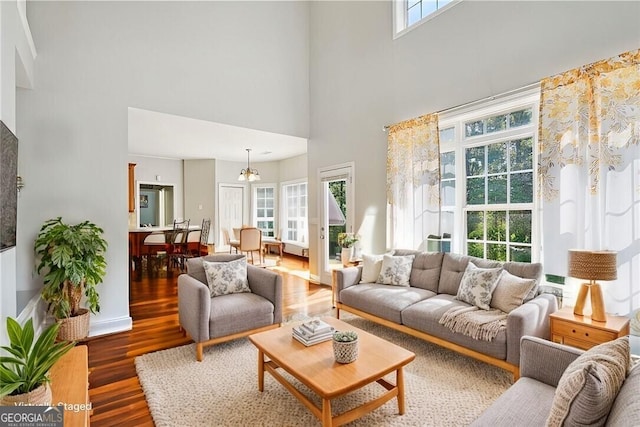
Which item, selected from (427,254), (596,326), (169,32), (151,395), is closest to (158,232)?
(169,32)

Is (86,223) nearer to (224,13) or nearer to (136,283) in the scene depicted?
(136,283)

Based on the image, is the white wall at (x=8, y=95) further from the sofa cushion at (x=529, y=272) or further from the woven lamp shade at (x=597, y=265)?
the woven lamp shade at (x=597, y=265)

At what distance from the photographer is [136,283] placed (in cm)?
537

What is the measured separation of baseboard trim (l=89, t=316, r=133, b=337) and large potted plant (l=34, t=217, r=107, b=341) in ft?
0.57

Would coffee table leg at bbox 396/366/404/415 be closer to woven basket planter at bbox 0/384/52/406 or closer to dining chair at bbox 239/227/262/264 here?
woven basket planter at bbox 0/384/52/406

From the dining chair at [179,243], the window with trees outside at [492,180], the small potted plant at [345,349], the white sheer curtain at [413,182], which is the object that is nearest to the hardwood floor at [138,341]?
the dining chair at [179,243]

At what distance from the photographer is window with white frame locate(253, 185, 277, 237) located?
9102 mm

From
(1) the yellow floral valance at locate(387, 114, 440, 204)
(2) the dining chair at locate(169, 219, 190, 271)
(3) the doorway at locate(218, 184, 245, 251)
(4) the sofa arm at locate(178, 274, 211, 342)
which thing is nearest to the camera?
(4) the sofa arm at locate(178, 274, 211, 342)

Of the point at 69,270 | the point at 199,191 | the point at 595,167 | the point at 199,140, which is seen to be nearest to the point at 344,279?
the point at 595,167

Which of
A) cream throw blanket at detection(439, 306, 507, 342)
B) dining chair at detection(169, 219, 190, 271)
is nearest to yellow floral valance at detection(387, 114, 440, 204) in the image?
cream throw blanket at detection(439, 306, 507, 342)

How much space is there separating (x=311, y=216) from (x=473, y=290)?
3308 millimetres

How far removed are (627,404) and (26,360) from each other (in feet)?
7.16

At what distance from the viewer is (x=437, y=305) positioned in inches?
112

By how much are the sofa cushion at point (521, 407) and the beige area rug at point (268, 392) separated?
0.58m
